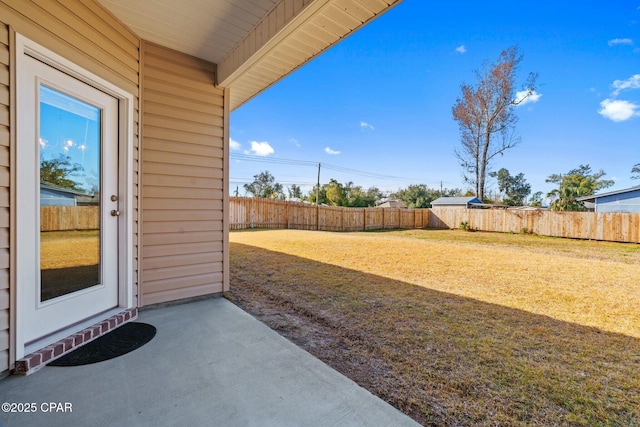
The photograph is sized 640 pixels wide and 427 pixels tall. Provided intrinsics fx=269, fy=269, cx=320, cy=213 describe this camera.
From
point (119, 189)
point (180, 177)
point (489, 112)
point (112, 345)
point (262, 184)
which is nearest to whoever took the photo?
point (112, 345)

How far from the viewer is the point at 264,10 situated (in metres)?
2.13

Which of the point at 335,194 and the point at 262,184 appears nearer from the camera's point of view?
the point at 335,194

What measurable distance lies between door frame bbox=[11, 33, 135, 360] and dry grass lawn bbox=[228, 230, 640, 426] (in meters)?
1.18

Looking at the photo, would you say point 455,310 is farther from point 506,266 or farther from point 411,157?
point 411,157

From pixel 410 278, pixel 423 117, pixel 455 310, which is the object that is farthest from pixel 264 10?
pixel 423 117

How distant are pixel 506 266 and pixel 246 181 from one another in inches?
1069

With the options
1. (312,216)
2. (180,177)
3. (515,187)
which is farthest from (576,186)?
(180,177)

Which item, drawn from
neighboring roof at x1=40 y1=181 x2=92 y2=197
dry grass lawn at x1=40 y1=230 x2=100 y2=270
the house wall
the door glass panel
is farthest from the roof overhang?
the house wall

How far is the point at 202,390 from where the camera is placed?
1479mm

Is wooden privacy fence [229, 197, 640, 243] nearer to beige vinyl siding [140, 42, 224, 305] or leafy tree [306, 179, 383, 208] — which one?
leafy tree [306, 179, 383, 208]

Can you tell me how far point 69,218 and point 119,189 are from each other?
46 centimetres

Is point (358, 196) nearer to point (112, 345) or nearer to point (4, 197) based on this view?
point (112, 345)

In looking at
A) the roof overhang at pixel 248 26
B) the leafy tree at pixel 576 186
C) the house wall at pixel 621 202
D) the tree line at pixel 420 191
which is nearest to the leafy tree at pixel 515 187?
the tree line at pixel 420 191

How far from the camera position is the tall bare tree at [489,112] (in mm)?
15523
